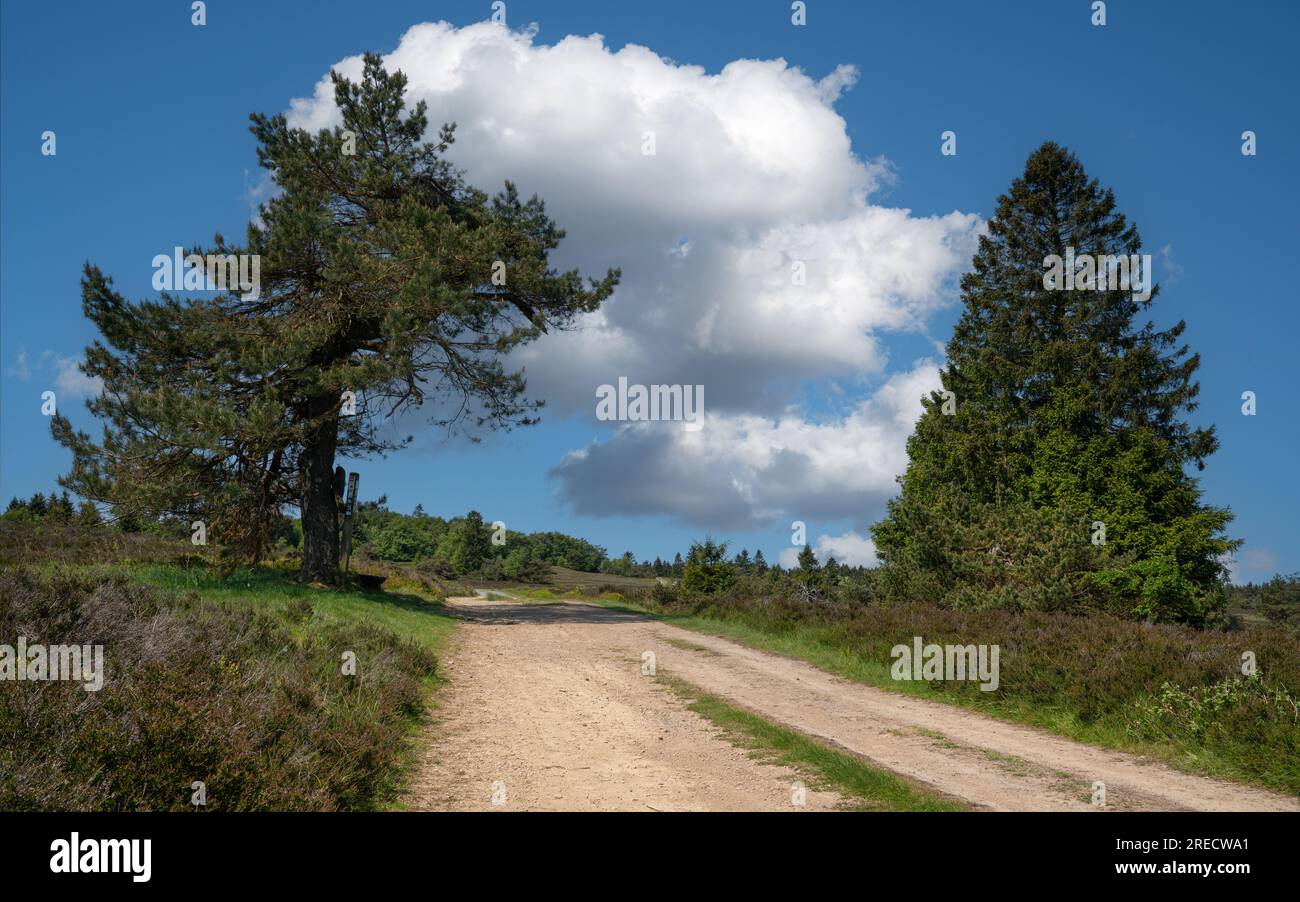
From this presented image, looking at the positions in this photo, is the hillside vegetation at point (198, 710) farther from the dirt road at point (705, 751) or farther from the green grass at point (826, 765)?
the green grass at point (826, 765)

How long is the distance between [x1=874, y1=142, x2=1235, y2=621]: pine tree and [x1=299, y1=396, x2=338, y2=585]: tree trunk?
62.4 feet

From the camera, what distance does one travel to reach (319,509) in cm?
2556

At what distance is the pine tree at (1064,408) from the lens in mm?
34562

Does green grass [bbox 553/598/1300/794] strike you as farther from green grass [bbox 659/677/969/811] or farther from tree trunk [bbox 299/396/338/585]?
tree trunk [bbox 299/396/338/585]

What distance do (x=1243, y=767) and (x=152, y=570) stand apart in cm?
2290

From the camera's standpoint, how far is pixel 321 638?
12.1 meters

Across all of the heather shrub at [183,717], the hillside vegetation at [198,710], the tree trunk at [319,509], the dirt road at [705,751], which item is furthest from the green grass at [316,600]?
the heather shrub at [183,717]

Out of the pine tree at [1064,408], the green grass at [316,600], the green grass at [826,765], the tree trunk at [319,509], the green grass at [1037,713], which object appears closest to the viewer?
the green grass at [826,765]

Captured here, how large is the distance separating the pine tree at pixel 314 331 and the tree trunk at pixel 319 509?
0.05 meters

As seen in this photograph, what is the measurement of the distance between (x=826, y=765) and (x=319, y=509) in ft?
72.6

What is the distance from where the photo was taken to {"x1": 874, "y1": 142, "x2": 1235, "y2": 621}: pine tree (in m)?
34.6

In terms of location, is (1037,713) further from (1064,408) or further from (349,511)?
(1064,408)

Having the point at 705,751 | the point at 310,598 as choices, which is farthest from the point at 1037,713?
the point at 310,598

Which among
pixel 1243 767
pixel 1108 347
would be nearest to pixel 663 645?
pixel 1243 767
